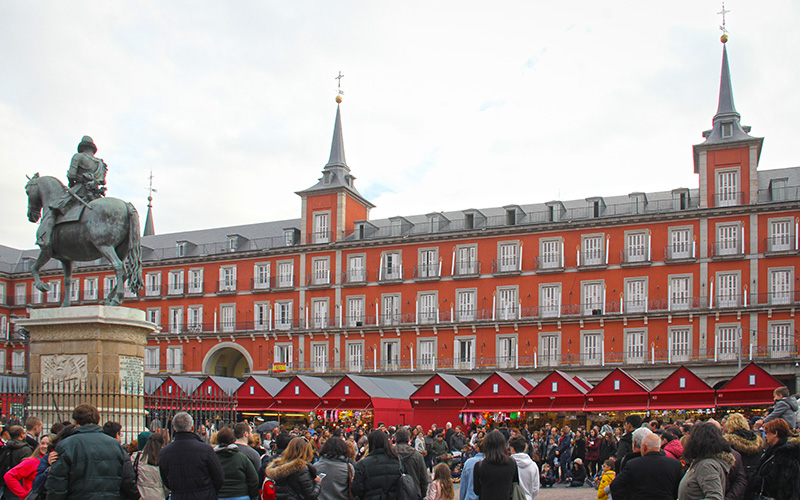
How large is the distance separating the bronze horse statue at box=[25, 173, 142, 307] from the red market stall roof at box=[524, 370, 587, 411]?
74.3 feet

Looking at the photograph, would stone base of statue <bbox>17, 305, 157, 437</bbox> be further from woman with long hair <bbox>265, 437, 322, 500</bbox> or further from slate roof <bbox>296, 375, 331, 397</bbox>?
slate roof <bbox>296, 375, 331, 397</bbox>

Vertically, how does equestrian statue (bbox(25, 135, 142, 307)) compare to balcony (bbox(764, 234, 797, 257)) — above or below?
below

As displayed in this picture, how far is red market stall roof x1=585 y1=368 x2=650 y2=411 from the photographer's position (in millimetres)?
31609

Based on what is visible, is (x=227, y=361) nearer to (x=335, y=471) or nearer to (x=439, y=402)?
(x=439, y=402)

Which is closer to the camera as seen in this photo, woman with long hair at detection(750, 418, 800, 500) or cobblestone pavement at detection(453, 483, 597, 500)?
woman with long hair at detection(750, 418, 800, 500)

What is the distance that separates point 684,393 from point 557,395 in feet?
15.9

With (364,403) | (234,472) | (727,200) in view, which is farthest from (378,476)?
(727,200)

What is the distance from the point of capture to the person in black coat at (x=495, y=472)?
26.1ft

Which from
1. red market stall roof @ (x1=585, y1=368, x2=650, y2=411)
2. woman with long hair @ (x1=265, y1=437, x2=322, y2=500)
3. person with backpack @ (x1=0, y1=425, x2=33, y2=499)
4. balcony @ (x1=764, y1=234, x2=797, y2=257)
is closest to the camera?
woman with long hair @ (x1=265, y1=437, x2=322, y2=500)

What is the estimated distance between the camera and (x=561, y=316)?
1907 inches

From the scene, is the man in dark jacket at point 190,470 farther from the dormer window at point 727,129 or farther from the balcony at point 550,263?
A: the dormer window at point 727,129

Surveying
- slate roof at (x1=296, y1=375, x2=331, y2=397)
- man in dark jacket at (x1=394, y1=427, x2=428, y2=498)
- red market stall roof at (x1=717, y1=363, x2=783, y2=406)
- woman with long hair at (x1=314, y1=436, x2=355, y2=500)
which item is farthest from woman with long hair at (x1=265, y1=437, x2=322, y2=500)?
slate roof at (x1=296, y1=375, x2=331, y2=397)

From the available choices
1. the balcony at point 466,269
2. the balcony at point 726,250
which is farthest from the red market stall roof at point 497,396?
the balcony at point 726,250

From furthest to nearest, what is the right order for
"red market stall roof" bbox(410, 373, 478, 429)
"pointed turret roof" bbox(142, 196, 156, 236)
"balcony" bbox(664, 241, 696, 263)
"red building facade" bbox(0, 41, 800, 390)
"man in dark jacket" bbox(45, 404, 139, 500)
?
1. "pointed turret roof" bbox(142, 196, 156, 236)
2. "balcony" bbox(664, 241, 696, 263)
3. "red building facade" bbox(0, 41, 800, 390)
4. "red market stall roof" bbox(410, 373, 478, 429)
5. "man in dark jacket" bbox(45, 404, 139, 500)
